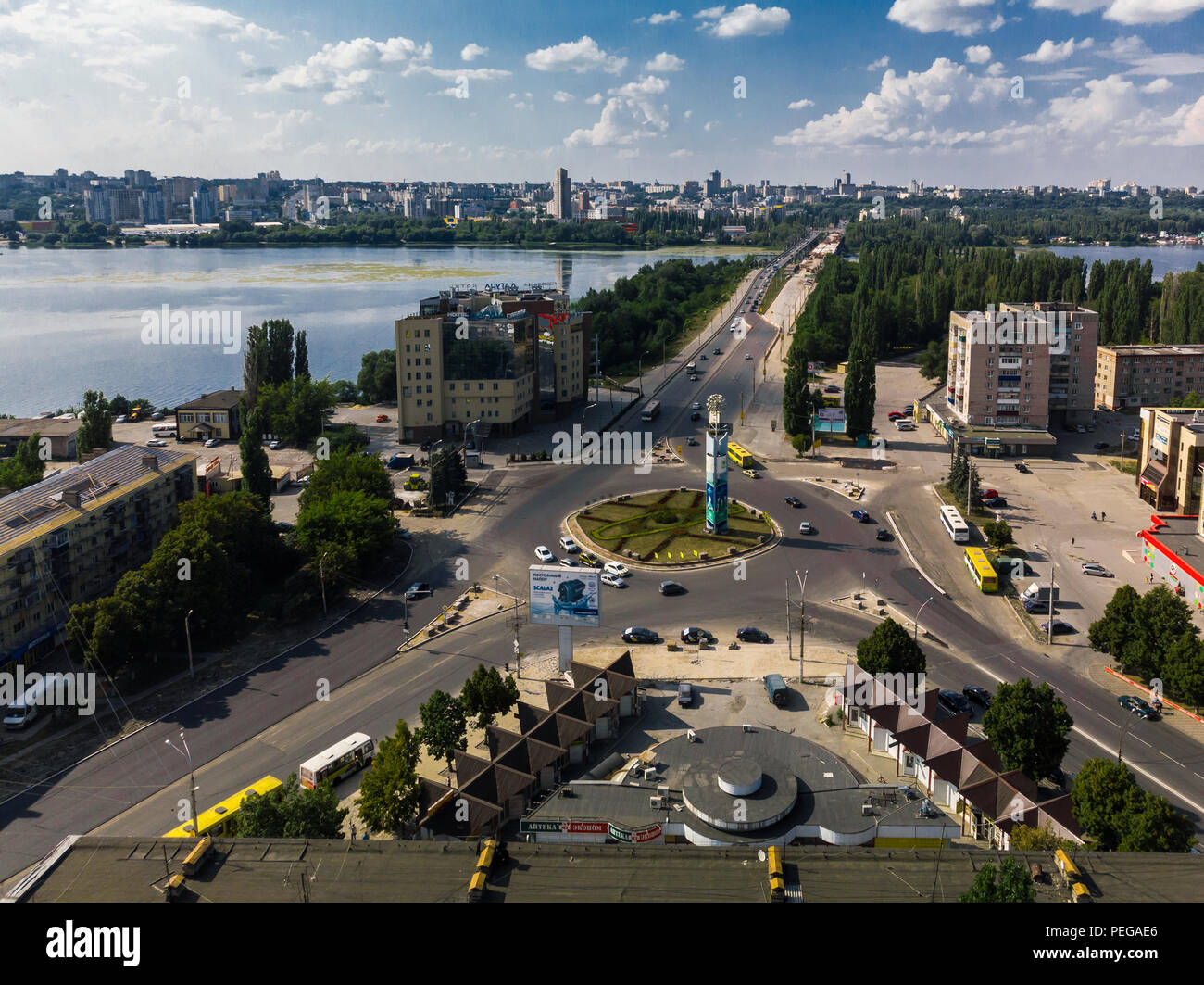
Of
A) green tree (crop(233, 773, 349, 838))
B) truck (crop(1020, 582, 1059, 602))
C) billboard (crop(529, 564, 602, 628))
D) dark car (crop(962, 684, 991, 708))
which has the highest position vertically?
billboard (crop(529, 564, 602, 628))

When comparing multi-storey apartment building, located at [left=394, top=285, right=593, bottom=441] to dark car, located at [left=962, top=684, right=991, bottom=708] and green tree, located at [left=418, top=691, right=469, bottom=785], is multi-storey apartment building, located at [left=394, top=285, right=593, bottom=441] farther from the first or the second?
dark car, located at [left=962, top=684, right=991, bottom=708]

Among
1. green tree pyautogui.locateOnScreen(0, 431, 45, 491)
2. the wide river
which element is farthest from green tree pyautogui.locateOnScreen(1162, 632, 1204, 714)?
the wide river

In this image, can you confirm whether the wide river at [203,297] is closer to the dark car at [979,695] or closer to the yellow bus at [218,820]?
the yellow bus at [218,820]

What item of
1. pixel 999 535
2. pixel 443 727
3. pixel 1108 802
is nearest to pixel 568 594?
pixel 443 727

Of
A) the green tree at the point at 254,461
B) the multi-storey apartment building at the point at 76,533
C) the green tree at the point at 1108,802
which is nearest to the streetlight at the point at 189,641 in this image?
the multi-storey apartment building at the point at 76,533

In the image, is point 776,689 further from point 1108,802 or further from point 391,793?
point 391,793
